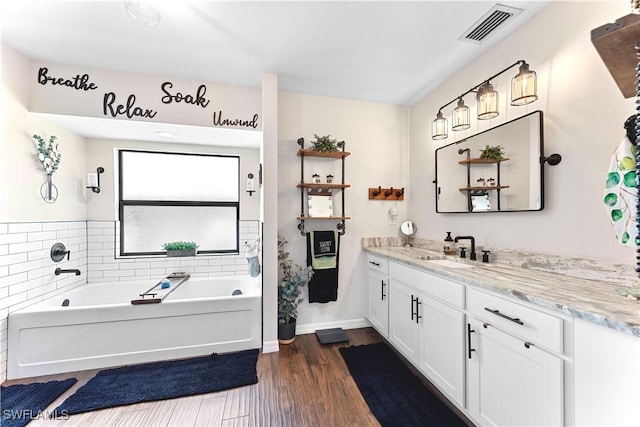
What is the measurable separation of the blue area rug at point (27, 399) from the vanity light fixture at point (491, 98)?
3.46 metres

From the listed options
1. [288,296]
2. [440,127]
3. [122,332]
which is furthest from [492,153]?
[122,332]

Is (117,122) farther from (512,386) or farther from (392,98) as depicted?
(512,386)

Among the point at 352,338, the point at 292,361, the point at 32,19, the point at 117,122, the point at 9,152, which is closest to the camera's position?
the point at 32,19

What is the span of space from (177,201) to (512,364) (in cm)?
344

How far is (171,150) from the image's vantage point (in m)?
3.20

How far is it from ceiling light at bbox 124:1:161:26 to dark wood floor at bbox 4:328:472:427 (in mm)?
2434

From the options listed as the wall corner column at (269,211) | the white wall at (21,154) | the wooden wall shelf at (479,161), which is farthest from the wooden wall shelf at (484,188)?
the white wall at (21,154)

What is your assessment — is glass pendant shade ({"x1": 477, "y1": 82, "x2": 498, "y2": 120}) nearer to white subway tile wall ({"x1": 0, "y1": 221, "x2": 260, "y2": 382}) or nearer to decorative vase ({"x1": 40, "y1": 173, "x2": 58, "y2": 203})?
white subway tile wall ({"x1": 0, "y1": 221, "x2": 260, "y2": 382})

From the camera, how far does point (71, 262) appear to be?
8.71 feet

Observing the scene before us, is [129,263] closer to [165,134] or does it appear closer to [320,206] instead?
[165,134]

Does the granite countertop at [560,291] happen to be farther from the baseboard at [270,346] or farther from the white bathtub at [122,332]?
the white bathtub at [122,332]

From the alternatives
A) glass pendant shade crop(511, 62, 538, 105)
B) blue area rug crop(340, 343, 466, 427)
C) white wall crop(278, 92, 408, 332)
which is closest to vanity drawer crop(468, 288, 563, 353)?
blue area rug crop(340, 343, 466, 427)

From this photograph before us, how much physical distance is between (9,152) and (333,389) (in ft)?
9.90

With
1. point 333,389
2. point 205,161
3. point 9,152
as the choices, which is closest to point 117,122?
point 9,152
